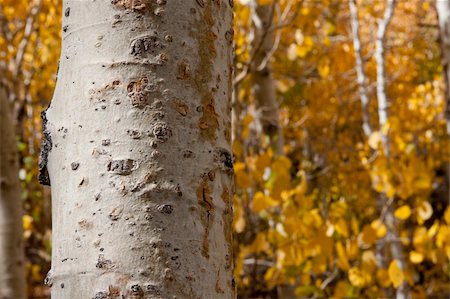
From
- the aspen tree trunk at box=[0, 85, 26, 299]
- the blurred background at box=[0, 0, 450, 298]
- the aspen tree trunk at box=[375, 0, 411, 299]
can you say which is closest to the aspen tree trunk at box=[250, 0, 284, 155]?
the blurred background at box=[0, 0, 450, 298]

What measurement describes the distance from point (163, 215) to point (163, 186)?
0.03m

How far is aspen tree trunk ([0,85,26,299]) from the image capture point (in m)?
2.28

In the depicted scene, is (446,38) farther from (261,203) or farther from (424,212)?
(261,203)

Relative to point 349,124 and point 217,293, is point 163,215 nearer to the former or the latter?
point 217,293

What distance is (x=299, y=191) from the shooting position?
249cm

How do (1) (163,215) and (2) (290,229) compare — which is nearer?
(1) (163,215)

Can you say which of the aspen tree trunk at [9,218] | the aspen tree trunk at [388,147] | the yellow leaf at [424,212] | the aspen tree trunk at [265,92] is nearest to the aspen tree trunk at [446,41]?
the yellow leaf at [424,212]

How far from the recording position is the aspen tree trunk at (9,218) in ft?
7.48

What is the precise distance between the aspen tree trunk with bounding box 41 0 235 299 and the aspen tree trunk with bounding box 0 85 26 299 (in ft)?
5.71

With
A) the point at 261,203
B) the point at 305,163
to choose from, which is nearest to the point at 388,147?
the point at 261,203

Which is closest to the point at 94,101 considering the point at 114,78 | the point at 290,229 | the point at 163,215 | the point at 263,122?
the point at 114,78

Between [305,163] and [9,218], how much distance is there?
713cm

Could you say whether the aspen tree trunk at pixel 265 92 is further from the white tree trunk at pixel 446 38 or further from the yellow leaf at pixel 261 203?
the white tree trunk at pixel 446 38

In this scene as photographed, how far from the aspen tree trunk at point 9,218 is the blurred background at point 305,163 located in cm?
57
